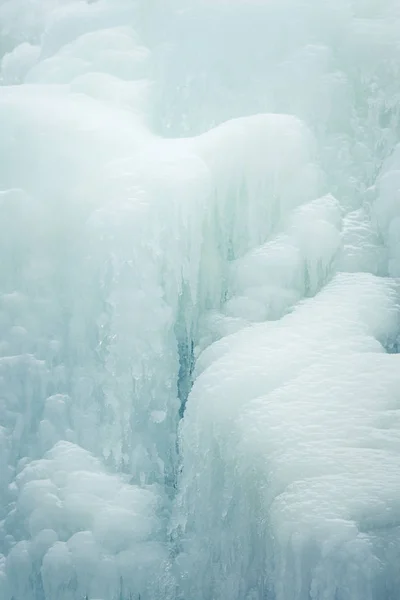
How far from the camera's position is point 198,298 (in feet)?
18.8

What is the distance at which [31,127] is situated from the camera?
19.9ft

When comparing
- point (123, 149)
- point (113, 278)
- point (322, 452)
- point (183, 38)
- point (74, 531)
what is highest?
point (183, 38)

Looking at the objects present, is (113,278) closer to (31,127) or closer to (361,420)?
(31,127)

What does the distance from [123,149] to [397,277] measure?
94.1 inches

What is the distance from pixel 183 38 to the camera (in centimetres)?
693

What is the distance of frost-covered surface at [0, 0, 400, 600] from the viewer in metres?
4.45

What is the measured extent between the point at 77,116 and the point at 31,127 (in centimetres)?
41

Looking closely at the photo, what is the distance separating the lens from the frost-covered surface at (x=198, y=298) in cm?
445

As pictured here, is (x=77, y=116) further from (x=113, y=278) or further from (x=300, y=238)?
(x=300, y=238)

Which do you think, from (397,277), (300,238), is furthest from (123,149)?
(397,277)

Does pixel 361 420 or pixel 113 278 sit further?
pixel 113 278

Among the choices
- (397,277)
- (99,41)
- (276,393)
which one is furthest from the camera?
(99,41)

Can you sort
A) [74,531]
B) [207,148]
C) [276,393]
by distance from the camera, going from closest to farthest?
[276,393], [74,531], [207,148]

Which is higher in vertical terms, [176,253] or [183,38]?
[183,38]
